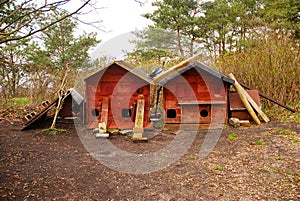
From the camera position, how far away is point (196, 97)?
743 cm

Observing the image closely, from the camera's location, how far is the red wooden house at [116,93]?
7465 mm

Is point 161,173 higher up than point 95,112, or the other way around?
point 95,112

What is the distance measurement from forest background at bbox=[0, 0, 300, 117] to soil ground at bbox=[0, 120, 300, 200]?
9.58ft

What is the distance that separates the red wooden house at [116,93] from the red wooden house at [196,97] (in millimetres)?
691

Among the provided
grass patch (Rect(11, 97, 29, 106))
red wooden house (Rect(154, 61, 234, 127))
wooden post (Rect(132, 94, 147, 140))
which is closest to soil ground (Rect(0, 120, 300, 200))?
wooden post (Rect(132, 94, 147, 140))

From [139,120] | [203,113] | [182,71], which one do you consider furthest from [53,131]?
[203,113]

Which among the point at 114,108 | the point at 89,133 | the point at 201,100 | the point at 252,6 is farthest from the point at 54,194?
the point at 252,6

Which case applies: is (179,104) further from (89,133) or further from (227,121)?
(89,133)

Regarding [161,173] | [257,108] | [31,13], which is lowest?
[161,173]

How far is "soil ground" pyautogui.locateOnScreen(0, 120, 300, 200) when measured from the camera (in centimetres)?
335

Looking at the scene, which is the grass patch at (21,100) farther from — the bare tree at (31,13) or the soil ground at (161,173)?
the bare tree at (31,13)

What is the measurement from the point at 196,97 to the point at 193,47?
1479 centimetres

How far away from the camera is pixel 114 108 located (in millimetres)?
7637

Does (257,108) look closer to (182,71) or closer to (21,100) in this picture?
(182,71)
